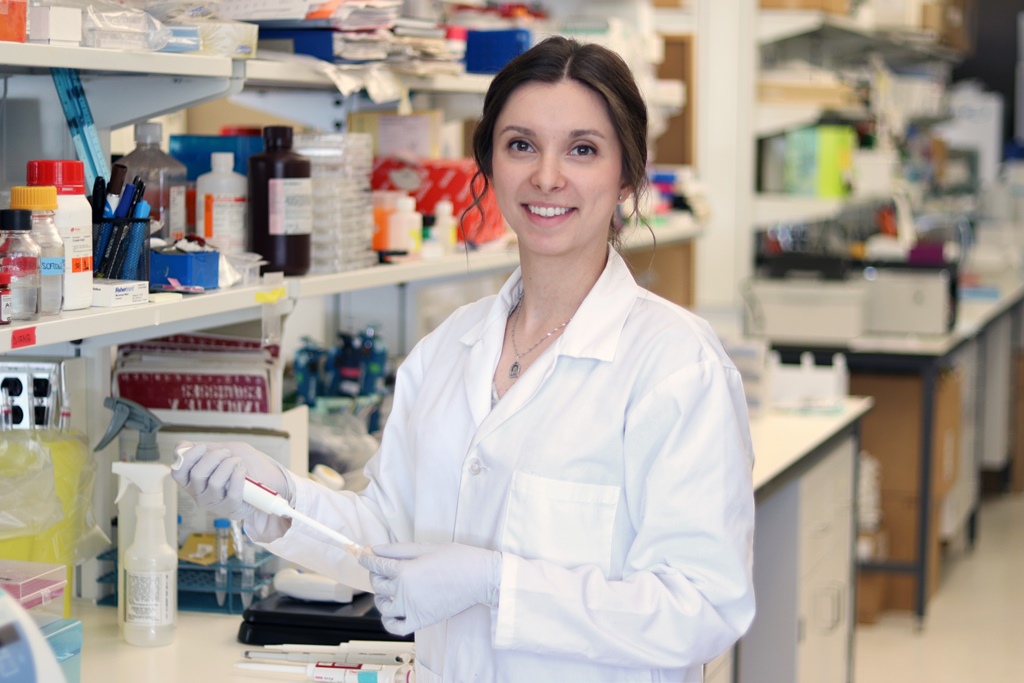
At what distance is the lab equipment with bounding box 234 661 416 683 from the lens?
176 cm

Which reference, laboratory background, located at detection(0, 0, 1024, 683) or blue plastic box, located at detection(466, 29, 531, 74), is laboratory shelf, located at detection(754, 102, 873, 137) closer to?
laboratory background, located at detection(0, 0, 1024, 683)

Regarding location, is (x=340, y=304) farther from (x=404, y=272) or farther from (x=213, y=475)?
(x=213, y=475)

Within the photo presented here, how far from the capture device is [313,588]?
78.1 inches

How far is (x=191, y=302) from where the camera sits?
1.83m

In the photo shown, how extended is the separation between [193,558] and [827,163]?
3.79 m

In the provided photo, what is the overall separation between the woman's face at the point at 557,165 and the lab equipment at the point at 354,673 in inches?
24.9

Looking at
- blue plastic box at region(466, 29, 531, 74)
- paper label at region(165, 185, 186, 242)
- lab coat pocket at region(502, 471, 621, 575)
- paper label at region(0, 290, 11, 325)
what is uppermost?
blue plastic box at region(466, 29, 531, 74)

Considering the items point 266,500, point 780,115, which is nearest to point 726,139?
point 780,115

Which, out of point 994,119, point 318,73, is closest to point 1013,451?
point 994,119

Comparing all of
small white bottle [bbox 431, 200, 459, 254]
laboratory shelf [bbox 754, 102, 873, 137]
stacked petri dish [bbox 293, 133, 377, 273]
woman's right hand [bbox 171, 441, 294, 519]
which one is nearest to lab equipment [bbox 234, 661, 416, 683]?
woman's right hand [bbox 171, 441, 294, 519]

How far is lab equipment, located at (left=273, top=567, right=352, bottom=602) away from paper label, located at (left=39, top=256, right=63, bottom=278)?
657 millimetres

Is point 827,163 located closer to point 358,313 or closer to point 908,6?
point 908,6

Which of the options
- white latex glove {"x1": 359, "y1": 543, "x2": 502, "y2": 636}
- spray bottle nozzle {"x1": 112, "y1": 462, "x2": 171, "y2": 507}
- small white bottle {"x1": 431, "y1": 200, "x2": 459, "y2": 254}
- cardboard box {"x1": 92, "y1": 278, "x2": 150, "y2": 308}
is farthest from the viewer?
small white bottle {"x1": 431, "y1": 200, "x2": 459, "y2": 254}

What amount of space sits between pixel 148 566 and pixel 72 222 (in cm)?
56
